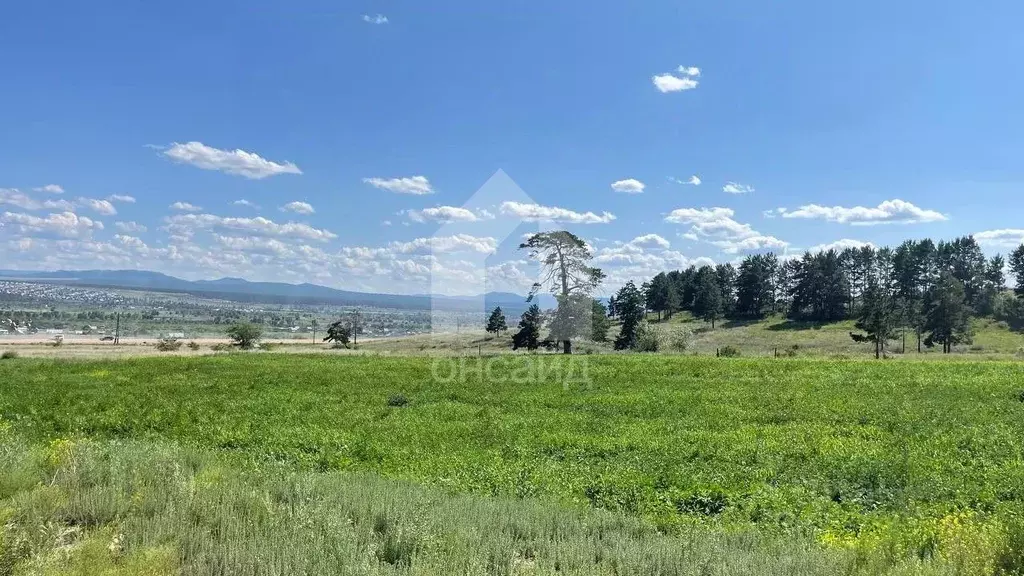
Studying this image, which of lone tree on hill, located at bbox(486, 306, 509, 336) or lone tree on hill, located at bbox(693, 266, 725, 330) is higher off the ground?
lone tree on hill, located at bbox(693, 266, 725, 330)

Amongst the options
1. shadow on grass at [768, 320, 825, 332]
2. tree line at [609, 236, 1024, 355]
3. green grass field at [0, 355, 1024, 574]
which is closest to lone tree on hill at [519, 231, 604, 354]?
green grass field at [0, 355, 1024, 574]

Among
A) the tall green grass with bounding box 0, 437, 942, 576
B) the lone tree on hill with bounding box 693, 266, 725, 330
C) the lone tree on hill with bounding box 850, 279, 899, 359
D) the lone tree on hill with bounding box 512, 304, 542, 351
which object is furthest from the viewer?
the lone tree on hill with bounding box 693, 266, 725, 330

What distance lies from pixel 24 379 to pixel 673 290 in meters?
105

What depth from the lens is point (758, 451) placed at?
1036 centimetres

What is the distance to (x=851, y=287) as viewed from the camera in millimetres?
97938

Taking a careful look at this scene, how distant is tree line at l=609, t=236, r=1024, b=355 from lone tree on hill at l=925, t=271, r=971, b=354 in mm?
3292

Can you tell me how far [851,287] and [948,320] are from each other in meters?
32.7

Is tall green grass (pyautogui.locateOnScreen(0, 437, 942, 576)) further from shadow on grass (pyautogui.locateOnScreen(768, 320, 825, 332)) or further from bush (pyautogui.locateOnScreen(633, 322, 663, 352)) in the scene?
shadow on grass (pyautogui.locateOnScreen(768, 320, 825, 332))

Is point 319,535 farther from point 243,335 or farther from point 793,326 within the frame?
point 793,326

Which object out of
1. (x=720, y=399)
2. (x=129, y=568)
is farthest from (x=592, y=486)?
(x=720, y=399)

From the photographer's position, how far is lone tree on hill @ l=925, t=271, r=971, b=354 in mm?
66250

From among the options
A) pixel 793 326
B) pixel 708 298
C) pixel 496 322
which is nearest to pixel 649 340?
pixel 496 322

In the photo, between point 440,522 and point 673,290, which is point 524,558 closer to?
point 440,522

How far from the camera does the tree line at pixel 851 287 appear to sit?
84.8 meters
